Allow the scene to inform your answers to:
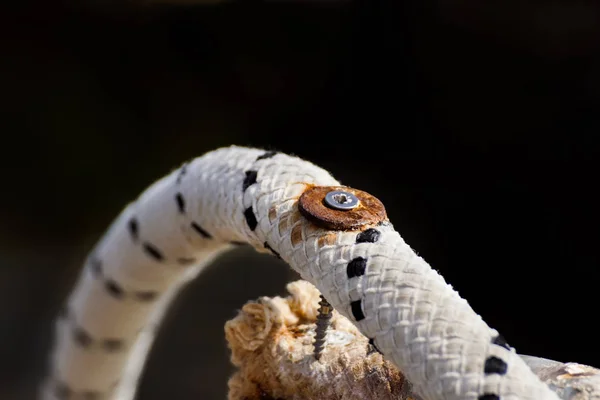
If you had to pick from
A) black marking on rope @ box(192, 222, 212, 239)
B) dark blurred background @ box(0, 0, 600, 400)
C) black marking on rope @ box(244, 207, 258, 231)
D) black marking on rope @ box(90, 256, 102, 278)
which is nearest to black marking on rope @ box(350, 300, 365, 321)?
black marking on rope @ box(244, 207, 258, 231)

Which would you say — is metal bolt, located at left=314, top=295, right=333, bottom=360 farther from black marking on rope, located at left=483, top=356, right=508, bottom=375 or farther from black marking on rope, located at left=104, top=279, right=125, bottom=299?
black marking on rope, located at left=104, top=279, right=125, bottom=299

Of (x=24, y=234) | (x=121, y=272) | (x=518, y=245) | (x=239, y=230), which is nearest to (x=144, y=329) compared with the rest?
(x=121, y=272)

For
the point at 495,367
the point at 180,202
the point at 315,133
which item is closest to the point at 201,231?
the point at 180,202

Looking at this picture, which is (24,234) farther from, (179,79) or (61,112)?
(179,79)

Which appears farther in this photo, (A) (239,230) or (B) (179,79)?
(B) (179,79)

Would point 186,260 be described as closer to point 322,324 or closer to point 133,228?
point 133,228

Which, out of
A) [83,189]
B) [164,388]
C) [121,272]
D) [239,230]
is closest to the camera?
[239,230]
